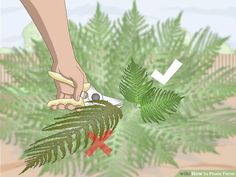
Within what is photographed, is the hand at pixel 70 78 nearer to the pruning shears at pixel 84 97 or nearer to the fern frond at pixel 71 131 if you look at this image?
the pruning shears at pixel 84 97

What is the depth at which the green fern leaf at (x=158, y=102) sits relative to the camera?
0.62 metres

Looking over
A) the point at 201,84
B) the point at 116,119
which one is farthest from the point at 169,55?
the point at 116,119

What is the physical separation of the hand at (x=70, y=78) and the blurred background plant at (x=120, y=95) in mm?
15

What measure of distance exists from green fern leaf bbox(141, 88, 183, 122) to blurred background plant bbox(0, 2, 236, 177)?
0.05m

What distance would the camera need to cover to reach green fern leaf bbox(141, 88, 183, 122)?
2.04 ft

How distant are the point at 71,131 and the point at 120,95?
0.23m

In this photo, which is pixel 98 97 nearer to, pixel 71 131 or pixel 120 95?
pixel 120 95

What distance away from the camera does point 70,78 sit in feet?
2.32

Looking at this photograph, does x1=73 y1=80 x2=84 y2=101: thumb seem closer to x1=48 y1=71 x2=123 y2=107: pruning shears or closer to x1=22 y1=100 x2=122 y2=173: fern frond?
x1=48 y1=71 x2=123 y2=107: pruning shears

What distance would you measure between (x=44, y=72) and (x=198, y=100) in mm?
259

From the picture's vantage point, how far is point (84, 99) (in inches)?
27.4

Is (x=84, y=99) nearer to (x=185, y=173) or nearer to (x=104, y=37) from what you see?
(x=104, y=37)

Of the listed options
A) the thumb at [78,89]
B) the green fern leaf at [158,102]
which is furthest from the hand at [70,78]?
the green fern leaf at [158,102]

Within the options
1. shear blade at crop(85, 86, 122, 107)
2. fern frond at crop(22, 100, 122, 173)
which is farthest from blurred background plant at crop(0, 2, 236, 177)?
fern frond at crop(22, 100, 122, 173)
